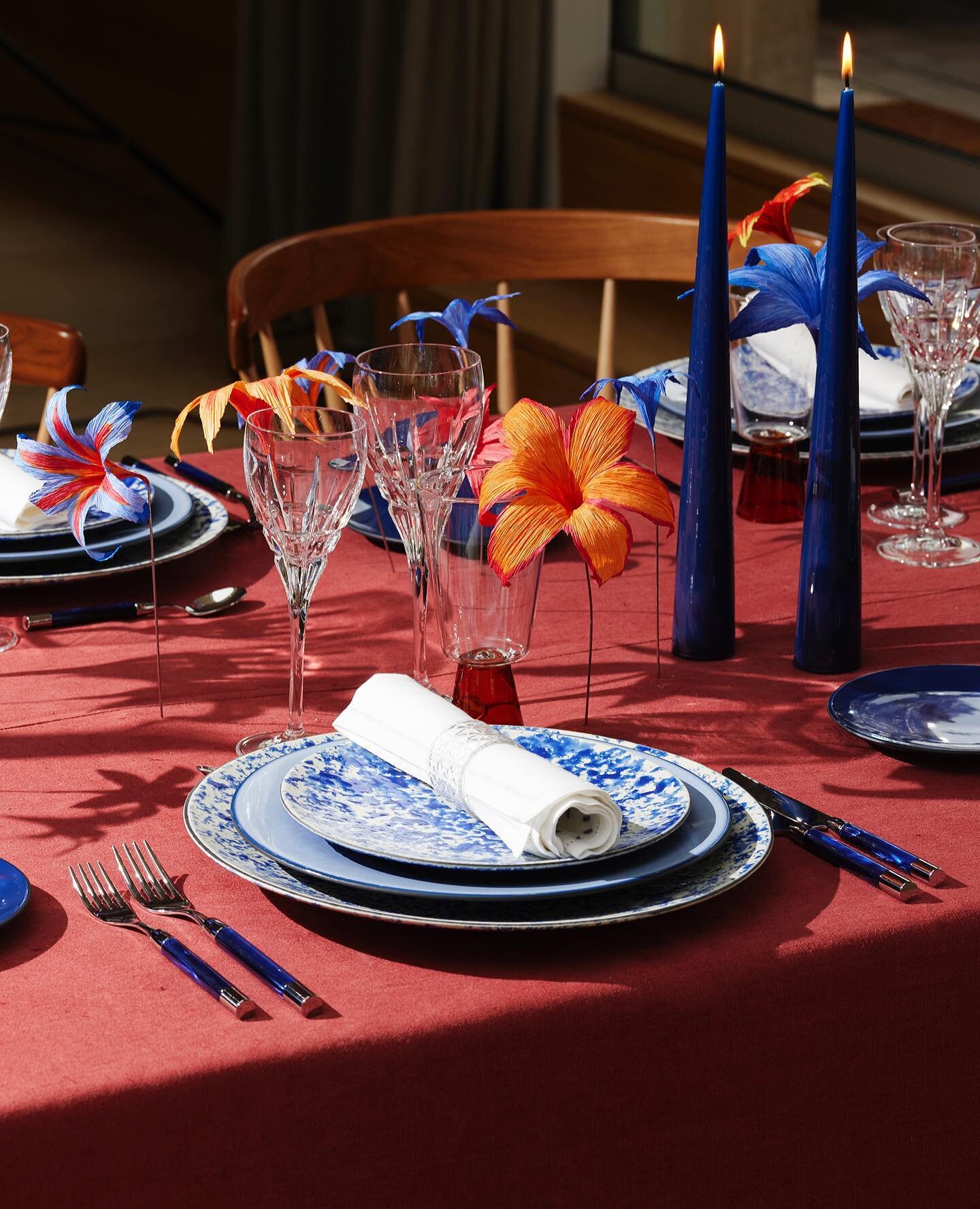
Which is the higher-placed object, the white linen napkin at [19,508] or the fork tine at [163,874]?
the white linen napkin at [19,508]

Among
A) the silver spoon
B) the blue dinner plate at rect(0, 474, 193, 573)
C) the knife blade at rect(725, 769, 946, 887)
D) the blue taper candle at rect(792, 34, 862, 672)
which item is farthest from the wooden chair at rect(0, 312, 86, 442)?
the knife blade at rect(725, 769, 946, 887)

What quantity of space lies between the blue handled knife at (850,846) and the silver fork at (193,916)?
1.01 feet

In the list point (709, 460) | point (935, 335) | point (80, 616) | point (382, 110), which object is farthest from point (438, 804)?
point (382, 110)

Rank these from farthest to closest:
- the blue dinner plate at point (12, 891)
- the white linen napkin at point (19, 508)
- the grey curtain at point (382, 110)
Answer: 1. the grey curtain at point (382, 110)
2. the white linen napkin at point (19, 508)
3. the blue dinner plate at point (12, 891)

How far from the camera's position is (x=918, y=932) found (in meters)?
0.83

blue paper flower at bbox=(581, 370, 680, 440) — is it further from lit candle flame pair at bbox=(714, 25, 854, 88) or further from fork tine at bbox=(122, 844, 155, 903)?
fork tine at bbox=(122, 844, 155, 903)

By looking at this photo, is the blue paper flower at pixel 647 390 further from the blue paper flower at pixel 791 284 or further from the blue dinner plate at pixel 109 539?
the blue dinner plate at pixel 109 539

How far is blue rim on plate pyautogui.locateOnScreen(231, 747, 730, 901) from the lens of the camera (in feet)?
2.65

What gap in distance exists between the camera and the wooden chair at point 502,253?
2094 millimetres

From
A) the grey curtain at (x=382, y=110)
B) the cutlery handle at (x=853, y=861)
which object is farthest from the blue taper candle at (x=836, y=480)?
the grey curtain at (x=382, y=110)

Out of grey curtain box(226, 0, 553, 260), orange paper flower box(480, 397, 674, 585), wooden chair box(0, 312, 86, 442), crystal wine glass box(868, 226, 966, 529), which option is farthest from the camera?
grey curtain box(226, 0, 553, 260)

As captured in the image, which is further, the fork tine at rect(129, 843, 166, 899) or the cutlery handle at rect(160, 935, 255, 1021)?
the fork tine at rect(129, 843, 166, 899)

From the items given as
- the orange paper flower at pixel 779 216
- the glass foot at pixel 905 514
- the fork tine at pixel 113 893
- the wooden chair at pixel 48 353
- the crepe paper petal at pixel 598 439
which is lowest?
the fork tine at pixel 113 893

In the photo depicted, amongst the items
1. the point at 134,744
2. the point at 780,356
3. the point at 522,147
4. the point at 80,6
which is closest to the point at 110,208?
the point at 80,6
